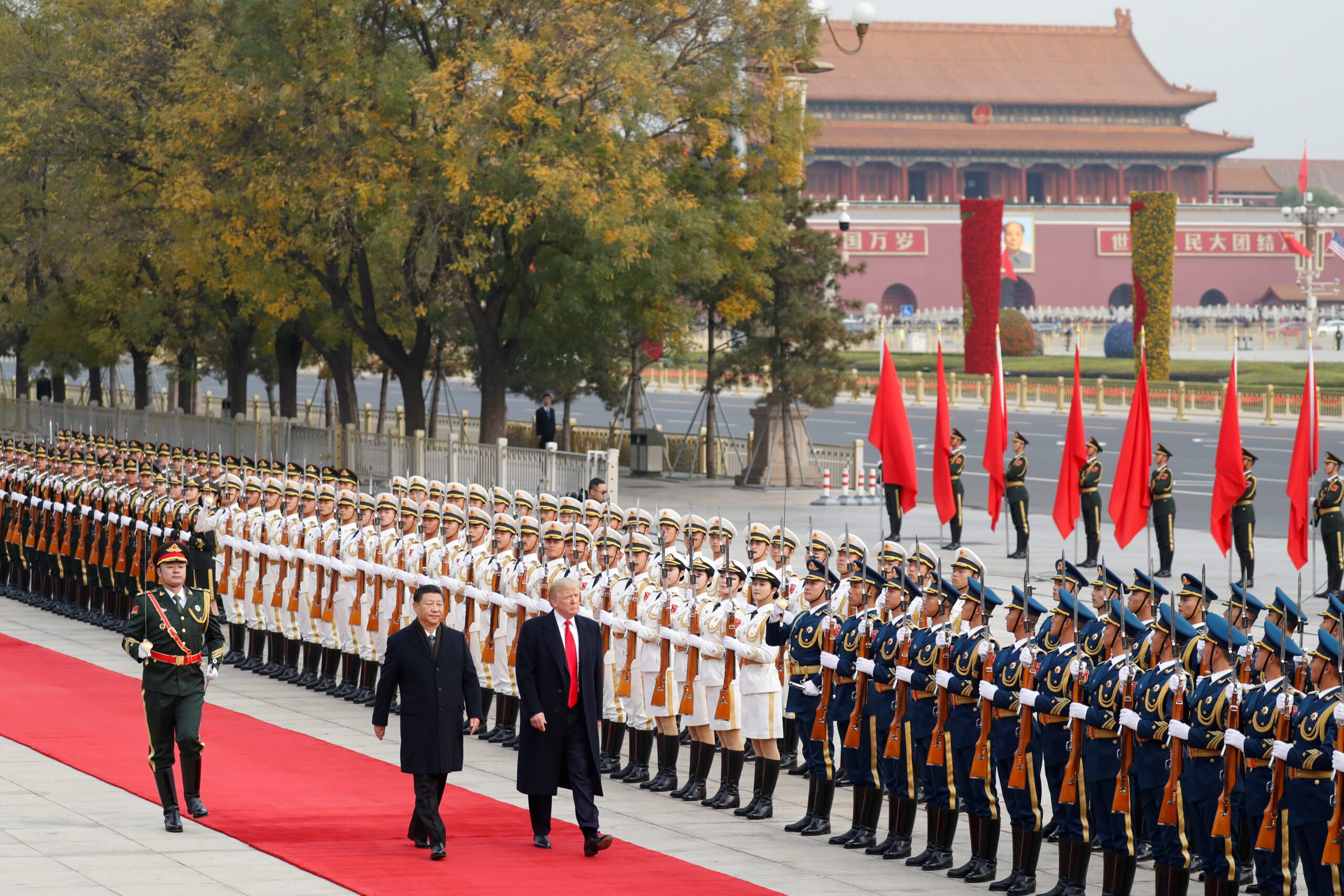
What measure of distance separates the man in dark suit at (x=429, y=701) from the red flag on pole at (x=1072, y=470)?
7337 millimetres

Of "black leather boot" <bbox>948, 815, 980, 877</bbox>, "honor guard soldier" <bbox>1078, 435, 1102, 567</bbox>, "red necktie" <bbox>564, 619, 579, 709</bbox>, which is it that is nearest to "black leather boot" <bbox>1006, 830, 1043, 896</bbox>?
"black leather boot" <bbox>948, 815, 980, 877</bbox>

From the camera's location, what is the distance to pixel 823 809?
977 centimetres

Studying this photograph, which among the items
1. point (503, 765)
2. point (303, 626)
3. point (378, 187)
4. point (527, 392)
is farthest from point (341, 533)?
point (527, 392)

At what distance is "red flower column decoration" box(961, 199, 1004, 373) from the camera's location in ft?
173

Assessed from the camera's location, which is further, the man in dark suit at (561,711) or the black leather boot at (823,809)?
the black leather boot at (823,809)

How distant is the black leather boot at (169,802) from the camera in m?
9.35

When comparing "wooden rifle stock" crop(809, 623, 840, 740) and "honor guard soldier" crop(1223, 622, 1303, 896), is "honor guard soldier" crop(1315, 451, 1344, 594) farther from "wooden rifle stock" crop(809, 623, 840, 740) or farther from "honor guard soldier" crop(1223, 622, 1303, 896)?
"honor guard soldier" crop(1223, 622, 1303, 896)

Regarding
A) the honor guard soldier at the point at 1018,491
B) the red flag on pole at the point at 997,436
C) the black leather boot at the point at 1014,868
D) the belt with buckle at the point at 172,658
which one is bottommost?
the black leather boot at the point at 1014,868

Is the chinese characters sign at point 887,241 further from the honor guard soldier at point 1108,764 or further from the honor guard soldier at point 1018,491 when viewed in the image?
the honor guard soldier at point 1108,764

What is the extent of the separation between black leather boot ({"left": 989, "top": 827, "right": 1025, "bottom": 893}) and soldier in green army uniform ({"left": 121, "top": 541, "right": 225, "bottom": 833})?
4092 mm

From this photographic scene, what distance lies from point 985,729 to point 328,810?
3.62 metres

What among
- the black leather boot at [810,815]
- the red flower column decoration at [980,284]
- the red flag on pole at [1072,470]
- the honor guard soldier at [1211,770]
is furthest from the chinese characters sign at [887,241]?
the honor guard soldier at [1211,770]

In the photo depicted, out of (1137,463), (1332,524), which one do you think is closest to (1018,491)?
(1332,524)

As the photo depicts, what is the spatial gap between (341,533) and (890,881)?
6292 mm
